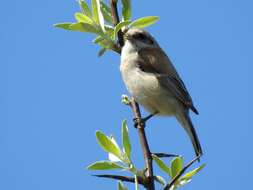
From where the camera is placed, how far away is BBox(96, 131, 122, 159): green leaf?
83.7 inches

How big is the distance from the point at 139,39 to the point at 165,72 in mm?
608

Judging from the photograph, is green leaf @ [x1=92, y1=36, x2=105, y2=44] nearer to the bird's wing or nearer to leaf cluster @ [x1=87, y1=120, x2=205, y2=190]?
leaf cluster @ [x1=87, y1=120, x2=205, y2=190]

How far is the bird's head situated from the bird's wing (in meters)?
0.10

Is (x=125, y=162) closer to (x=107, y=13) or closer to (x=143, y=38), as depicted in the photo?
(x=107, y=13)

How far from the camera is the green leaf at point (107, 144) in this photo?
2127 mm

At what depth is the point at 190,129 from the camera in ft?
15.7

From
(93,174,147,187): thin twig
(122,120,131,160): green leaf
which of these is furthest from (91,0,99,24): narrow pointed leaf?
(93,174,147,187): thin twig

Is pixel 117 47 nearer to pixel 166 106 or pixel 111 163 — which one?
pixel 111 163

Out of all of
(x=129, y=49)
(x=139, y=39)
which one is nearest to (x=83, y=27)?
(x=129, y=49)

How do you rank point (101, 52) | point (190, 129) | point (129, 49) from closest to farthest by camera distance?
1. point (101, 52)
2. point (190, 129)
3. point (129, 49)

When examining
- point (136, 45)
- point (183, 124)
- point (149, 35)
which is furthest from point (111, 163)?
point (149, 35)

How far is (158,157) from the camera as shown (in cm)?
225

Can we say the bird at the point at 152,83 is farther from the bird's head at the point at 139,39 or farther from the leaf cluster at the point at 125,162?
the leaf cluster at the point at 125,162

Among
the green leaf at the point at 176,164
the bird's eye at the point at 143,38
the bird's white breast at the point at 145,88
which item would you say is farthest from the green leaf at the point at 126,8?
the bird's eye at the point at 143,38
